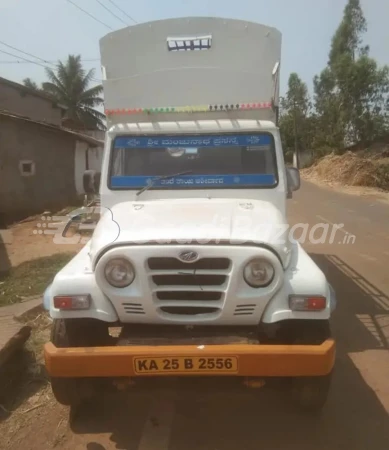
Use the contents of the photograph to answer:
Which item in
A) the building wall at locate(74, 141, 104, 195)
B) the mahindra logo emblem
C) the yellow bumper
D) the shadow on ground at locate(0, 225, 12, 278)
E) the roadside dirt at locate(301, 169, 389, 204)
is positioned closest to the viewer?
the yellow bumper

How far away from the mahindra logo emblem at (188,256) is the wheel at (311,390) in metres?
1.17

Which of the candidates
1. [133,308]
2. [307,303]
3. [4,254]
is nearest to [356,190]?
[4,254]

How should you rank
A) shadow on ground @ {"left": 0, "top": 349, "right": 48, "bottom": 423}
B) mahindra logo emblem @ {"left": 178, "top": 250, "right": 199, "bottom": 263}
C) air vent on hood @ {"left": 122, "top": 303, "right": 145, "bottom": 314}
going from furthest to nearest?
shadow on ground @ {"left": 0, "top": 349, "right": 48, "bottom": 423}, air vent on hood @ {"left": 122, "top": 303, "right": 145, "bottom": 314}, mahindra logo emblem @ {"left": 178, "top": 250, "right": 199, "bottom": 263}

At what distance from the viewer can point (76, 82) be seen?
34.3 meters

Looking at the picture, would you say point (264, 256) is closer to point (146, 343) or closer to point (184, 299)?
point (184, 299)

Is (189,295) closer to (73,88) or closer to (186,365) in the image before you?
(186,365)

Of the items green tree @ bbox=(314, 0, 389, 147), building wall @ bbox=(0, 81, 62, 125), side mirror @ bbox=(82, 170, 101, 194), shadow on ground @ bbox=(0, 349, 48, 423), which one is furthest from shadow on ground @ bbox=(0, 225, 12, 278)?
green tree @ bbox=(314, 0, 389, 147)

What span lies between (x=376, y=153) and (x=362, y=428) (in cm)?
3152

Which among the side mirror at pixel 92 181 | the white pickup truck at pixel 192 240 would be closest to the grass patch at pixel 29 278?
the side mirror at pixel 92 181

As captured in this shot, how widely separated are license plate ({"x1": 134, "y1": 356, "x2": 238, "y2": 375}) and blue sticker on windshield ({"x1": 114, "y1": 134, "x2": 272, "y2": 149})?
2.23 m

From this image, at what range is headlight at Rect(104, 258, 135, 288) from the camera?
3.23 metres

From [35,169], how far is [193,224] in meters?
16.1

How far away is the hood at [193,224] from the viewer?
3266 mm

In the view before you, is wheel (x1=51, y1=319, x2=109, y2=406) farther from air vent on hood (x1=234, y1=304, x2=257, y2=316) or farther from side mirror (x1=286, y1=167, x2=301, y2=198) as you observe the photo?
side mirror (x1=286, y1=167, x2=301, y2=198)
